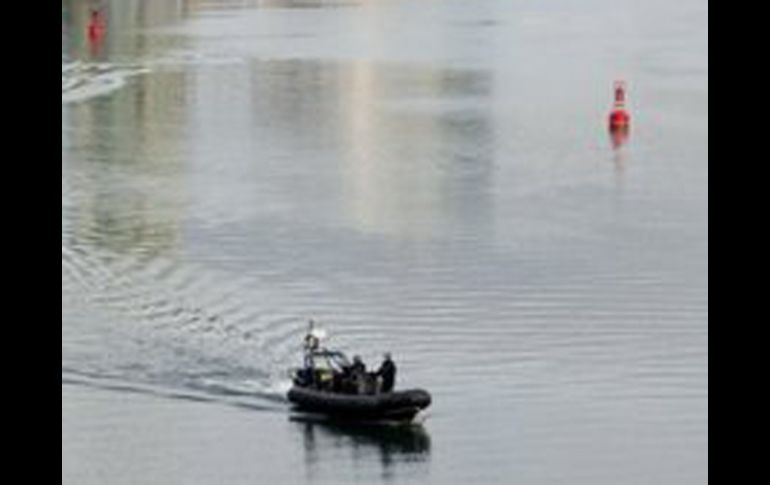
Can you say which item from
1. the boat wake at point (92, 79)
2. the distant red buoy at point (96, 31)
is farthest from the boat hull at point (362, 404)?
the distant red buoy at point (96, 31)

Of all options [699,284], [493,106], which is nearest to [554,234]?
[699,284]

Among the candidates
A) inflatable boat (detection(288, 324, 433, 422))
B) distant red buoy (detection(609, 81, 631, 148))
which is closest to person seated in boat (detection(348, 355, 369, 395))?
inflatable boat (detection(288, 324, 433, 422))

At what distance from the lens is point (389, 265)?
18.9 metres

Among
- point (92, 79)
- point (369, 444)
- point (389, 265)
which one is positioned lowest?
point (369, 444)

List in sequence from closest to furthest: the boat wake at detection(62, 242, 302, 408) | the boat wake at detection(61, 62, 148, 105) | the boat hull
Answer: the boat hull, the boat wake at detection(62, 242, 302, 408), the boat wake at detection(61, 62, 148, 105)

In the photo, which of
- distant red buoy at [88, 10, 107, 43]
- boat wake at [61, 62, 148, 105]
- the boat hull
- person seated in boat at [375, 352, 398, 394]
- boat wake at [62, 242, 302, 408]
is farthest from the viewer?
distant red buoy at [88, 10, 107, 43]

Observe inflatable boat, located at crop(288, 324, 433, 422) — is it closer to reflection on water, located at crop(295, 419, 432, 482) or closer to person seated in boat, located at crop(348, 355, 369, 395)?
person seated in boat, located at crop(348, 355, 369, 395)

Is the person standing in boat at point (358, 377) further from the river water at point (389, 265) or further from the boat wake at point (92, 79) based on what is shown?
the boat wake at point (92, 79)

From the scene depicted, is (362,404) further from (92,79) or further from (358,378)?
(92,79)

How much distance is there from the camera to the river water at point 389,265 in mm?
12445

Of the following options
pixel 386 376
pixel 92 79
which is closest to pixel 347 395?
pixel 386 376

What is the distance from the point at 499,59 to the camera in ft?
143

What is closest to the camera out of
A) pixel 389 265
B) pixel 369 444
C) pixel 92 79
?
pixel 369 444

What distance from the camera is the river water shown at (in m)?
12.4
